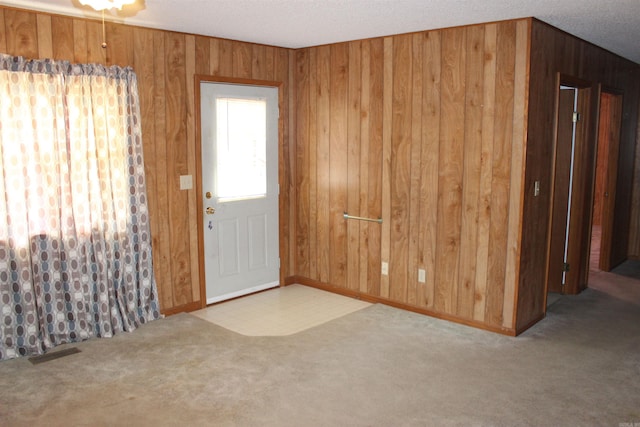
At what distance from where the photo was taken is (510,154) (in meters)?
4.05

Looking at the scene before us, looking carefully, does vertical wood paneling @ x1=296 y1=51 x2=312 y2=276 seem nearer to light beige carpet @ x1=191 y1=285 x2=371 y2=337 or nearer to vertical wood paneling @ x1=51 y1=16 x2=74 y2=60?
light beige carpet @ x1=191 y1=285 x2=371 y2=337

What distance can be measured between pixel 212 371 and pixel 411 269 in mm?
1985

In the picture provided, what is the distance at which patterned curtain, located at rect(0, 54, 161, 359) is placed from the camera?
366cm

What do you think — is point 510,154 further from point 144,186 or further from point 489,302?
point 144,186

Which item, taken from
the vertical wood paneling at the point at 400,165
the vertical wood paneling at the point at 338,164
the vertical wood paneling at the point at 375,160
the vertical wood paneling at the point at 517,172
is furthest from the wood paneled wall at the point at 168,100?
the vertical wood paneling at the point at 517,172

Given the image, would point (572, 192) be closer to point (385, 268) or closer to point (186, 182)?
point (385, 268)

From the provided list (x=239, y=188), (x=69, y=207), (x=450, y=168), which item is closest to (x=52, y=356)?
(x=69, y=207)

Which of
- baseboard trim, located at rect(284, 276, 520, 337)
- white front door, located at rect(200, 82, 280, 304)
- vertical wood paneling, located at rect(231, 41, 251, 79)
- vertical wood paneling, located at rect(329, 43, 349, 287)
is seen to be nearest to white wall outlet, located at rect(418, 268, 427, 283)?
baseboard trim, located at rect(284, 276, 520, 337)

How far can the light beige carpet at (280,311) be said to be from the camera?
443cm

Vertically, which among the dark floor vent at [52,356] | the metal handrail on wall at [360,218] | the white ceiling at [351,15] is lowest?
the dark floor vent at [52,356]

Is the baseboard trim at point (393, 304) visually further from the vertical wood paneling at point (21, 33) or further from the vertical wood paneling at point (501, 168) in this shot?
the vertical wood paneling at point (21, 33)

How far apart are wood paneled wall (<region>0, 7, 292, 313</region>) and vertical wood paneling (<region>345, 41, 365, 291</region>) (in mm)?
929

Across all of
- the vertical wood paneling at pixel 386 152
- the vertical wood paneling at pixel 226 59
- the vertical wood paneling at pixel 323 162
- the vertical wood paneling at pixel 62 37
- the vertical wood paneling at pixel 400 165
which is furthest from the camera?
the vertical wood paneling at pixel 323 162

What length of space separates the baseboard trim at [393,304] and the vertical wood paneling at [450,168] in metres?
0.08
